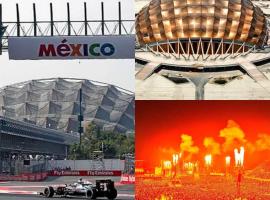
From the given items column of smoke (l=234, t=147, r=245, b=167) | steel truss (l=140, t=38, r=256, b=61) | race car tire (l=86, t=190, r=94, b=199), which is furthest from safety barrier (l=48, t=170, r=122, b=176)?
column of smoke (l=234, t=147, r=245, b=167)

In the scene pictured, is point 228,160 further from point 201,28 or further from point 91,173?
point 91,173

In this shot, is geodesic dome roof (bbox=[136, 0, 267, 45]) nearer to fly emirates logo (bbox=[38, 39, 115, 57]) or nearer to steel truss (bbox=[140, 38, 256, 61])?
steel truss (bbox=[140, 38, 256, 61])

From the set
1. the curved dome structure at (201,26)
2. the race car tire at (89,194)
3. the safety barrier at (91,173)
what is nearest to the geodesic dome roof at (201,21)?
the curved dome structure at (201,26)

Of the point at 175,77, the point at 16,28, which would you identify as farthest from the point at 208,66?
the point at 16,28

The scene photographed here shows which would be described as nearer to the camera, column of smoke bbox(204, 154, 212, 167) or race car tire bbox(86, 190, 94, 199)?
column of smoke bbox(204, 154, 212, 167)

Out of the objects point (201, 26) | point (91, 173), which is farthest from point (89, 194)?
point (91, 173)

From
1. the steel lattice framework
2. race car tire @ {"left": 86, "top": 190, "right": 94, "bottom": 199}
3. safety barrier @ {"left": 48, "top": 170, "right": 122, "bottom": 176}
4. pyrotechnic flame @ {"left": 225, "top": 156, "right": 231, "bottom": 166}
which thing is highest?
the steel lattice framework
